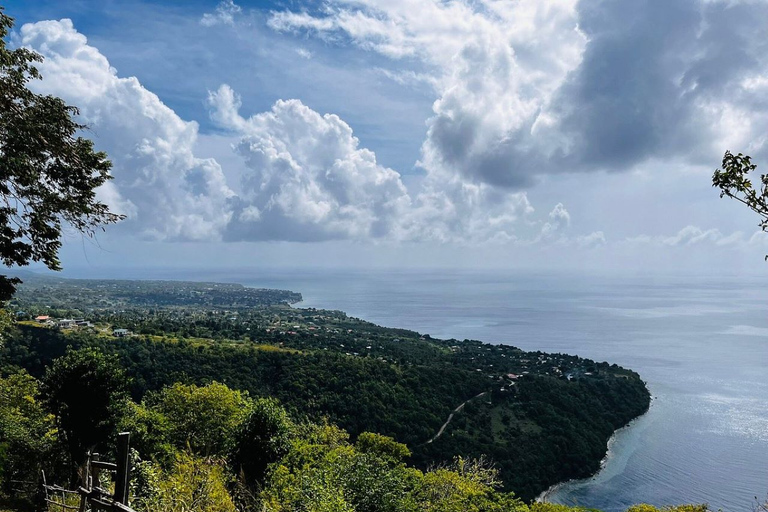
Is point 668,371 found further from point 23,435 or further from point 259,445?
point 23,435

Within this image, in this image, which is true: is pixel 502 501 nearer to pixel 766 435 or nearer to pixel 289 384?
pixel 289 384

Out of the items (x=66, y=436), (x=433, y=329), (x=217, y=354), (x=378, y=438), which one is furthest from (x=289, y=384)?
(x=433, y=329)

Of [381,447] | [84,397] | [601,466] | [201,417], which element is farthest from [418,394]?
[84,397]

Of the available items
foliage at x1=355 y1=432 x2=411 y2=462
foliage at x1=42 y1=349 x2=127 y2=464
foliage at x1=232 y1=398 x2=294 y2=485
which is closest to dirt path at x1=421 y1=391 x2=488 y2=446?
foliage at x1=355 y1=432 x2=411 y2=462

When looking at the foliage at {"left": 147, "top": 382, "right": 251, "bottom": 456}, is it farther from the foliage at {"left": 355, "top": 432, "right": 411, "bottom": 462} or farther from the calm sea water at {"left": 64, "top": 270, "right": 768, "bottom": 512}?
the calm sea water at {"left": 64, "top": 270, "right": 768, "bottom": 512}

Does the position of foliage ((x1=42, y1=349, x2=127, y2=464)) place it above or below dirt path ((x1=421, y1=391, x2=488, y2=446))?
above
